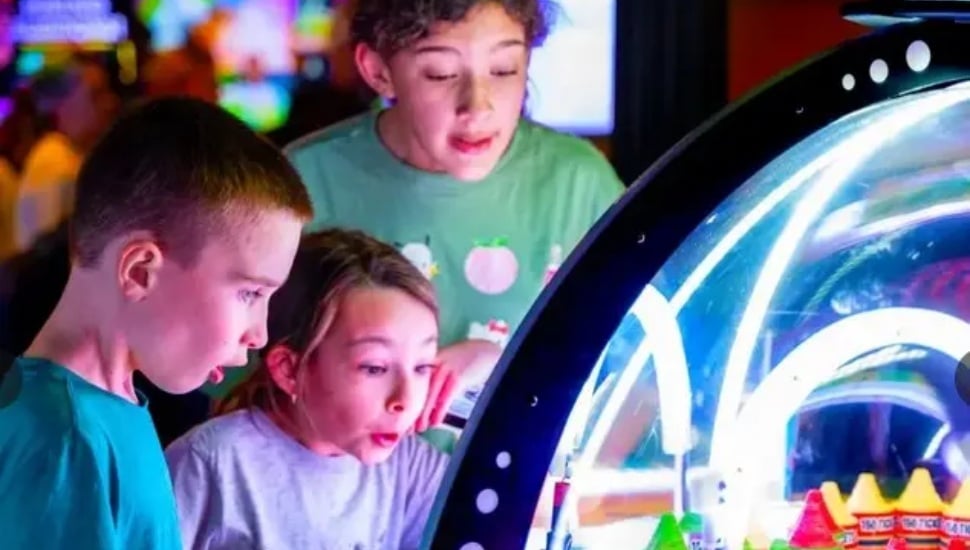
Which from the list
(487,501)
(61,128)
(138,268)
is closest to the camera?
(487,501)

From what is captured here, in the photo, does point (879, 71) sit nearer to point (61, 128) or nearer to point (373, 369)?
point (373, 369)

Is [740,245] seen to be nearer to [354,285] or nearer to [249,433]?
[354,285]

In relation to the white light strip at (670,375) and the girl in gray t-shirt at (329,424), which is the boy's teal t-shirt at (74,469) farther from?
the white light strip at (670,375)

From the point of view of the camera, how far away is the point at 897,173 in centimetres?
123

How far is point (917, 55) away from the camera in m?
1.00

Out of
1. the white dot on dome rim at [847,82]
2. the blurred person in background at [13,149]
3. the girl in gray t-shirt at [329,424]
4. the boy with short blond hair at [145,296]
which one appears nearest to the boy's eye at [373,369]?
the girl in gray t-shirt at [329,424]

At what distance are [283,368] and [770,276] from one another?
48 centimetres

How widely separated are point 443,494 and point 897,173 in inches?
20.0

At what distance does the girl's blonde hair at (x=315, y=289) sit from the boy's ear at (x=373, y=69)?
0.14 metres

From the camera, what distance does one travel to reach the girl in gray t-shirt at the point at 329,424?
1389 mm

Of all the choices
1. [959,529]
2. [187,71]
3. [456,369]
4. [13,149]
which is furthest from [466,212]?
[959,529]

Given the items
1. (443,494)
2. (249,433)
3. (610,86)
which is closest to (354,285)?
(249,433)

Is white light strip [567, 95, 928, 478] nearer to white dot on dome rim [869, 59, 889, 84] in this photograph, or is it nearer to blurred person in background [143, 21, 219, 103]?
white dot on dome rim [869, 59, 889, 84]

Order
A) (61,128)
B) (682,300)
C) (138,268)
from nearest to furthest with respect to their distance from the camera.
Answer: (682,300)
(138,268)
(61,128)
